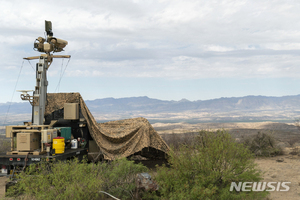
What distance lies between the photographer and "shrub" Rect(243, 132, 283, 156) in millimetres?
14422

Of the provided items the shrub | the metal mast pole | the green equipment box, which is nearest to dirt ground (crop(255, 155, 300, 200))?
the shrub

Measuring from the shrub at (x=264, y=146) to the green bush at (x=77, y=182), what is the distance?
8413 mm

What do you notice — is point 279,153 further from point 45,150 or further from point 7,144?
point 7,144

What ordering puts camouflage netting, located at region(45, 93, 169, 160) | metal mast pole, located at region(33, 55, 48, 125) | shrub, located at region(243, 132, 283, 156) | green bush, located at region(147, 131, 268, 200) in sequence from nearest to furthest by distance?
green bush, located at region(147, 131, 268, 200)
metal mast pole, located at region(33, 55, 48, 125)
camouflage netting, located at region(45, 93, 169, 160)
shrub, located at region(243, 132, 283, 156)

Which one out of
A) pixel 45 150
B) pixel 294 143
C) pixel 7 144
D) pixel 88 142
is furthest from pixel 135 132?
pixel 294 143

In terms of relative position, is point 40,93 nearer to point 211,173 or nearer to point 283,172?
point 211,173

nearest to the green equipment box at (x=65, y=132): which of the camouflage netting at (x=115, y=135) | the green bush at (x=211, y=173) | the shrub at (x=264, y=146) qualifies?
the camouflage netting at (x=115, y=135)

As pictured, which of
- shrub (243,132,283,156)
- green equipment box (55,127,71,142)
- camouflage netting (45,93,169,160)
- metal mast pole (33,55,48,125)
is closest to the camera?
green equipment box (55,127,71,142)

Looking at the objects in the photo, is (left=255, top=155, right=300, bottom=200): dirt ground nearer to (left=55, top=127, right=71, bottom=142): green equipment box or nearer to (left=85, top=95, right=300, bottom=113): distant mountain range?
(left=55, top=127, right=71, bottom=142): green equipment box

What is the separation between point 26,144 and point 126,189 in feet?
11.3

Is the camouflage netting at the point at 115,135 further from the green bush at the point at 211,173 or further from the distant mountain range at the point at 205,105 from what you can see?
the distant mountain range at the point at 205,105

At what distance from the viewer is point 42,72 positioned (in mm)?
9953

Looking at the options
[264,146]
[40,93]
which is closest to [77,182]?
[40,93]

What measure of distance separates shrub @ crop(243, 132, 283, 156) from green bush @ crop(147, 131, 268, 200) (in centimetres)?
791
